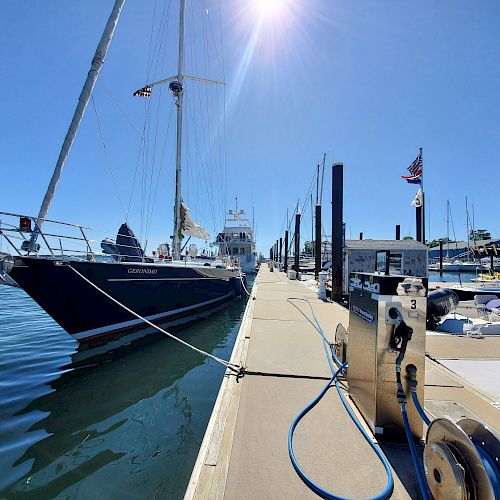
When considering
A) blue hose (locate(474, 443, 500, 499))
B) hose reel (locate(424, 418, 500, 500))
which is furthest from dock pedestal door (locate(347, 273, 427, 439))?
blue hose (locate(474, 443, 500, 499))

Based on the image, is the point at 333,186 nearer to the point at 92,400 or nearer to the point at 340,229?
the point at 340,229

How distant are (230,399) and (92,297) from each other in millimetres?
4877

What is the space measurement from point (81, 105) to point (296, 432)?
8419mm

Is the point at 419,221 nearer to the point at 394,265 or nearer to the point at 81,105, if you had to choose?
the point at 394,265

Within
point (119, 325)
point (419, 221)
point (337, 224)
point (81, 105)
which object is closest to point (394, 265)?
point (119, 325)

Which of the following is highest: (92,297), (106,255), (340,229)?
(340,229)

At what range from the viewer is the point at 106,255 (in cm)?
727

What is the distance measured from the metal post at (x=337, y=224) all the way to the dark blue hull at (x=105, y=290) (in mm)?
5057

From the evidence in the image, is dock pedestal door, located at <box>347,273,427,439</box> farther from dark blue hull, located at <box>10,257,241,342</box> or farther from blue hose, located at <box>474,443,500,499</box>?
dark blue hull, located at <box>10,257,241,342</box>

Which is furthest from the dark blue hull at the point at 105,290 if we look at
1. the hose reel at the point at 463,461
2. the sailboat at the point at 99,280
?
the hose reel at the point at 463,461

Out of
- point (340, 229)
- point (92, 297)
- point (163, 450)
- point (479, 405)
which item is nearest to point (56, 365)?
point (92, 297)

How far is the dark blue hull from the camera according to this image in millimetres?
5992

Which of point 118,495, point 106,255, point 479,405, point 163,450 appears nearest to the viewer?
point 118,495

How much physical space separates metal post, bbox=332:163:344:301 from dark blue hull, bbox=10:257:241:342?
506 cm
